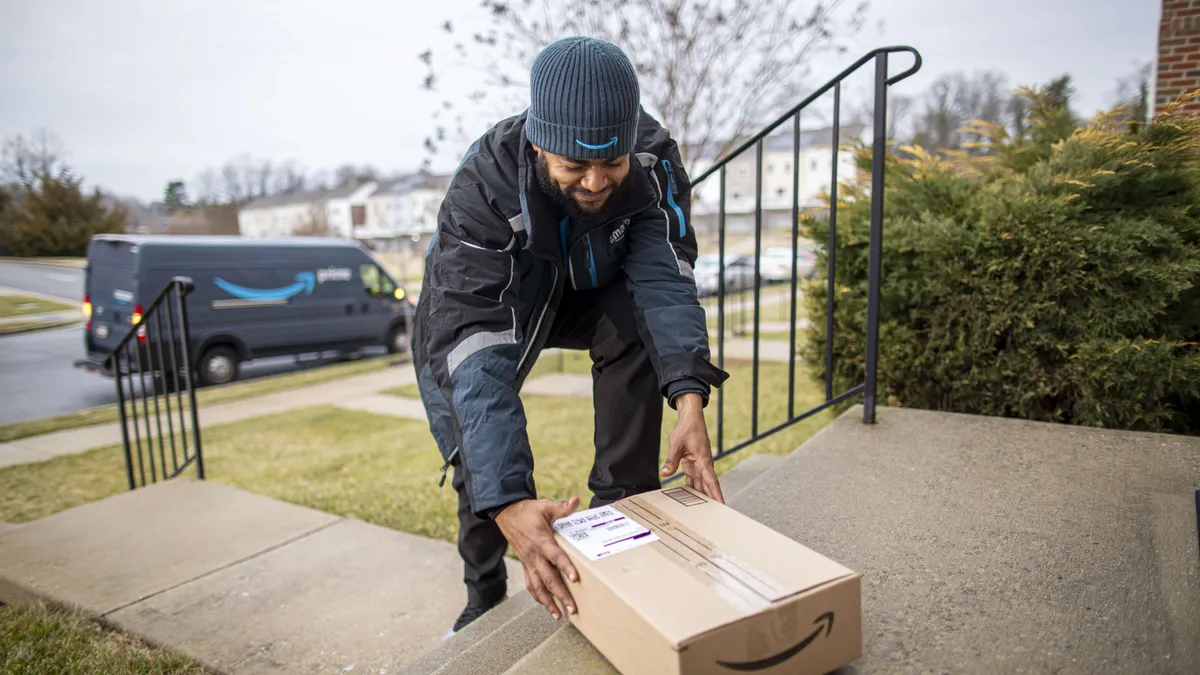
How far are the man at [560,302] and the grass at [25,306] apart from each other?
8409 mm

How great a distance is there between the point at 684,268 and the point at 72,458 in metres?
5.44

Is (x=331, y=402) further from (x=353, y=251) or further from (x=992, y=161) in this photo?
(x=992, y=161)

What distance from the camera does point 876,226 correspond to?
219 cm

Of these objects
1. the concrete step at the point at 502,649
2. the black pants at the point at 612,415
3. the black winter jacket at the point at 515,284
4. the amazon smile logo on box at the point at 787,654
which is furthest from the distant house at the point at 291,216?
the amazon smile logo on box at the point at 787,654

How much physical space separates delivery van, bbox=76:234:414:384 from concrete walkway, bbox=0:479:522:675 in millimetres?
5360

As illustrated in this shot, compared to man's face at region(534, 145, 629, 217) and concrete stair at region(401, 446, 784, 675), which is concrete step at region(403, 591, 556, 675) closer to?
concrete stair at region(401, 446, 784, 675)

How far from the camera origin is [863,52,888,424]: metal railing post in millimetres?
2119

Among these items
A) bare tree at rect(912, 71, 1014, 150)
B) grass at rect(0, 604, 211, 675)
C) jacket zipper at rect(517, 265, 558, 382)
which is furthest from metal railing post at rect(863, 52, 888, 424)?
bare tree at rect(912, 71, 1014, 150)

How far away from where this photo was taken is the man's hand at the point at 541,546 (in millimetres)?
1166

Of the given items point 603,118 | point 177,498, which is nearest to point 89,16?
point 177,498

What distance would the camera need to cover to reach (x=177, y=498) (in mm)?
3098

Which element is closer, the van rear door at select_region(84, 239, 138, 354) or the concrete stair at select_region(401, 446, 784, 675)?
the concrete stair at select_region(401, 446, 784, 675)

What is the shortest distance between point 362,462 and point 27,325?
21.4ft

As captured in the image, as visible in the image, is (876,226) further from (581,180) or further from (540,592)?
(540,592)
